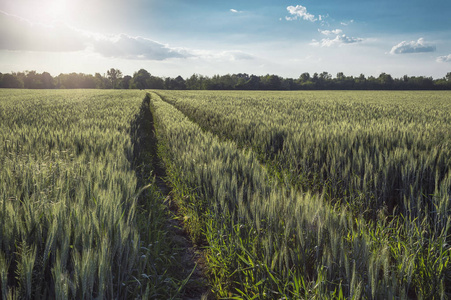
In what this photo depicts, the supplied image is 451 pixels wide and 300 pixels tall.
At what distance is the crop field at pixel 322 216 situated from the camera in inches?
75.5

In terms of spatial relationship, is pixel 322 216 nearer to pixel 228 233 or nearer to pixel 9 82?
pixel 228 233

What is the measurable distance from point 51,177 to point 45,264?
4.81ft

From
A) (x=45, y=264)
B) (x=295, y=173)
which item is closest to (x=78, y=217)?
(x=45, y=264)

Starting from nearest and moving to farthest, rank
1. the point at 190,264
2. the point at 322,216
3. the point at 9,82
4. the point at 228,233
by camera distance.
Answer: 1. the point at 322,216
2. the point at 228,233
3. the point at 190,264
4. the point at 9,82

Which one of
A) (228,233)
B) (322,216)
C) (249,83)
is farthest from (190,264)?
(249,83)

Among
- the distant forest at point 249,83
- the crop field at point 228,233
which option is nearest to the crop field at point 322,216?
the crop field at point 228,233

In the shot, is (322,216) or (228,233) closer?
(322,216)

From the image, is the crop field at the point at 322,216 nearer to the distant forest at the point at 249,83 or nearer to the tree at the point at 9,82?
the distant forest at the point at 249,83

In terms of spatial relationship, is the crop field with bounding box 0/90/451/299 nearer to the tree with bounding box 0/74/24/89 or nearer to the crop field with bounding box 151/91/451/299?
the crop field with bounding box 151/91/451/299

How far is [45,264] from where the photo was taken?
63.1 inches

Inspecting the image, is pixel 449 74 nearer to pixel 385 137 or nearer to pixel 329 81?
pixel 329 81

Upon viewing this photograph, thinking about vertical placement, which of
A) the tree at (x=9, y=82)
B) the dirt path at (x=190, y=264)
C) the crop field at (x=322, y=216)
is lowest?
the dirt path at (x=190, y=264)

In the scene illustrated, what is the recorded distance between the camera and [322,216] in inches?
86.3

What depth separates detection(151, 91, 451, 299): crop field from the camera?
1.92m
